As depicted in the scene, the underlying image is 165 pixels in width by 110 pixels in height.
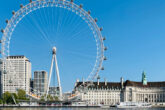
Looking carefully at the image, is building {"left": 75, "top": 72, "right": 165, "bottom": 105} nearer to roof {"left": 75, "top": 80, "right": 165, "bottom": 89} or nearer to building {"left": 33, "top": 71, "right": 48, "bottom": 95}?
roof {"left": 75, "top": 80, "right": 165, "bottom": 89}

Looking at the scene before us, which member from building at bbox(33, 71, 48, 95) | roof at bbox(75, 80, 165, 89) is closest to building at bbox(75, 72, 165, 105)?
roof at bbox(75, 80, 165, 89)

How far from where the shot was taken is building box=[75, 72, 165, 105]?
505 ft

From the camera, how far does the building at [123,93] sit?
154000mm

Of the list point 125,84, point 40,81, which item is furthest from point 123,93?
point 40,81

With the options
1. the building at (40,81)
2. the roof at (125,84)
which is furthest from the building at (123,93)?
the building at (40,81)

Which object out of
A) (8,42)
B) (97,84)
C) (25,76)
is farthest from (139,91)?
(8,42)

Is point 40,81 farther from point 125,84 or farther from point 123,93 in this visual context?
point 123,93

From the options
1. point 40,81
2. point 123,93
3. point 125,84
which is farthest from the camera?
point 40,81

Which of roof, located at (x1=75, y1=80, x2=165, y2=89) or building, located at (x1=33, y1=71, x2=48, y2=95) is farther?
building, located at (x1=33, y1=71, x2=48, y2=95)

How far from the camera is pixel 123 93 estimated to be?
154m

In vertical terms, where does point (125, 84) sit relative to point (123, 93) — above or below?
above

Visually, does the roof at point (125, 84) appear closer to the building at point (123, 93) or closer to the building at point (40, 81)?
the building at point (123, 93)

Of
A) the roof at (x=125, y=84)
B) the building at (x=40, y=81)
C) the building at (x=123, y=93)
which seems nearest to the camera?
the building at (x=123, y=93)

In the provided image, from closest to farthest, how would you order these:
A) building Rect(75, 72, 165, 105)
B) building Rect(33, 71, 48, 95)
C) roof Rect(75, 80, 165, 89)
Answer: building Rect(75, 72, 165, 105)
roof Rect(75, 80, 165, 89)
building Rect(33, 71, 48, 95)
